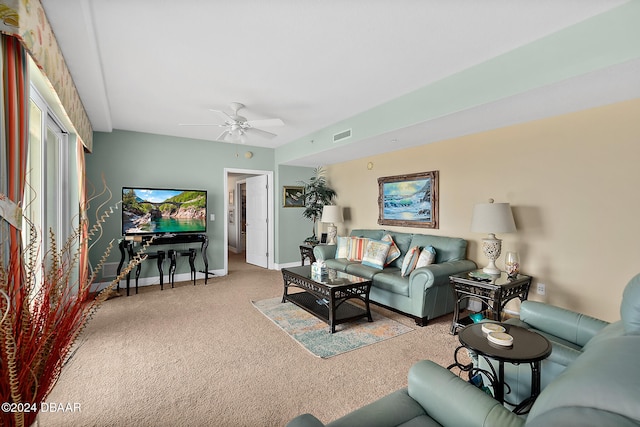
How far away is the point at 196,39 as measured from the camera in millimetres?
2359

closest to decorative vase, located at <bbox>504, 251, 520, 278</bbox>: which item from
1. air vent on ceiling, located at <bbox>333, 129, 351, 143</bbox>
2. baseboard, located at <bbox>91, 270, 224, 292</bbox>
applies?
air vent on ceiling, located at <bbox>333, 129, 351, 143</bbox>

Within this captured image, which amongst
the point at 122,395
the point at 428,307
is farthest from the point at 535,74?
the point at 122,395

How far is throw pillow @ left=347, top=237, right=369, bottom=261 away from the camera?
181 inches

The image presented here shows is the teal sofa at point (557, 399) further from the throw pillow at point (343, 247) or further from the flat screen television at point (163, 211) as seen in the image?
the flat screen television at point (163, 211)

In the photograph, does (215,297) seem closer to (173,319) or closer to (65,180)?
(173,319)

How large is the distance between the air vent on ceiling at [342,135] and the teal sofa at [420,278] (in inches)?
63.9

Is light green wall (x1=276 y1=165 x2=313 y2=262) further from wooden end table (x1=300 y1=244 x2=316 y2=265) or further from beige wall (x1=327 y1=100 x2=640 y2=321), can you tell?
beige wall (x1=327 y1=100 x2=640 y2=321)

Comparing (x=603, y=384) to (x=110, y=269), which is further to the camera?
(x=110, y=269)

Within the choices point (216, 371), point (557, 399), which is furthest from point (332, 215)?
point (557, 399)

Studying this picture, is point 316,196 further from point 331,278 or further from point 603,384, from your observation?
point 603,384

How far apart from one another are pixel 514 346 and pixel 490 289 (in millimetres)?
1381

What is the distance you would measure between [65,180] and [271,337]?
3108mm

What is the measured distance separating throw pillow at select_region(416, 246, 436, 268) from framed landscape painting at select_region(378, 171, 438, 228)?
1.97 ft

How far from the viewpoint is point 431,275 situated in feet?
10.5
